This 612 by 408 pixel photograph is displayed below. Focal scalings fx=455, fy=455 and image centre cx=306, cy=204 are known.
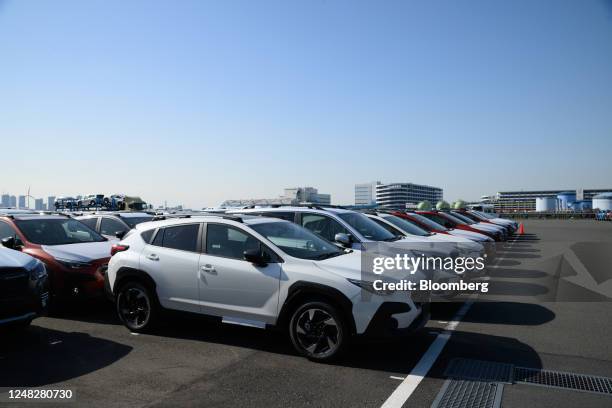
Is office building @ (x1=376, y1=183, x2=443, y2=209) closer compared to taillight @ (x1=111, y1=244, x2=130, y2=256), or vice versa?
taillight @ (x1=111, y1=244, x2=130, y2=256)

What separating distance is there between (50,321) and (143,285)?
200 centimetres

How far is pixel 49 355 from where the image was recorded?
5.56m

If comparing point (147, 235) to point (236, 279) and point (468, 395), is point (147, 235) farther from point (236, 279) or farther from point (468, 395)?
point (468, 395)

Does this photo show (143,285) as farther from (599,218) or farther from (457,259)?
(599,218)

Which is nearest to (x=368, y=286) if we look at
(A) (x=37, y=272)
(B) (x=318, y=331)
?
(B) (x=318, y=331)

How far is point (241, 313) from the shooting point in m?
5.79

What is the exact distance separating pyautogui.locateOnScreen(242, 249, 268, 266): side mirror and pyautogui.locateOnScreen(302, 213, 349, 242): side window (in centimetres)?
310

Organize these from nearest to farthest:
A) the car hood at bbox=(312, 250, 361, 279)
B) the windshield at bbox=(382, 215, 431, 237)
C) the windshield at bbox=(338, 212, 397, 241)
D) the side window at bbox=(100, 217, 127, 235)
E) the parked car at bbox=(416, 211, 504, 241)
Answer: the car hood at bbox=(312, 250, 361, 279) < the windshield at bbox=(338, 212, 397, 241) < the windshield at bbox=(382, 215, 431, 237) < the side window at bbox=(100, 217, 127, 235) < the parked car at bbox=(416, 211, 504, 241)

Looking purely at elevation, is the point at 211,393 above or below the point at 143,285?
below

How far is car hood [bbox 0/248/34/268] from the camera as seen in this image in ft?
19.2

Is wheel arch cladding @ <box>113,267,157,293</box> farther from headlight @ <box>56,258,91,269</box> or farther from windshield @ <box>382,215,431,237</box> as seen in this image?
windshield @ <box>382,215,431,237</box>

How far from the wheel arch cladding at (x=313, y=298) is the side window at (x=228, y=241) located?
85cm

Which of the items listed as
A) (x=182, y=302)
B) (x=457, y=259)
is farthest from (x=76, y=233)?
(x=457, y=259)

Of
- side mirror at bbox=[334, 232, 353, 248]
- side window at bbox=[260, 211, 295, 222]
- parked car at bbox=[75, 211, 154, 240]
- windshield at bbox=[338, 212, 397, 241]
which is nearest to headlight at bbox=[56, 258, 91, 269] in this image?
side window at bbox=[260, 211, 295, 222]
